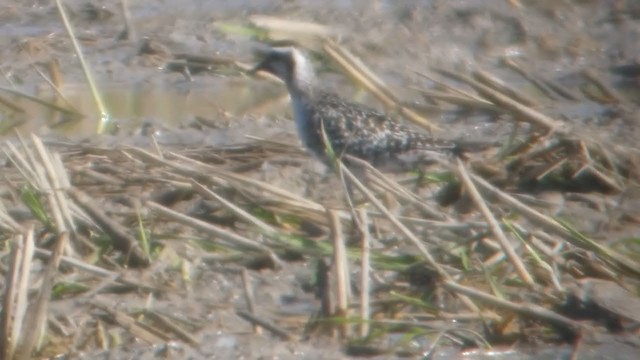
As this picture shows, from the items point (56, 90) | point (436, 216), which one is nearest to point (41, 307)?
point (436, 216)

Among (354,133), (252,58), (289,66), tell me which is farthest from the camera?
(252,58)

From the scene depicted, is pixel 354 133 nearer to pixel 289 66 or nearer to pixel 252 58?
pixel 289 66

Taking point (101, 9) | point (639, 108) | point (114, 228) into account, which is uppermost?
point (114, 228)

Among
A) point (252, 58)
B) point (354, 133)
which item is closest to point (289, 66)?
point (354, 133)

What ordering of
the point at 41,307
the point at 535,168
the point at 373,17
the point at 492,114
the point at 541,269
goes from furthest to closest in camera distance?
the point at 373,17
the point at 492,114
the point at 535,168
the point at 541,269
the point at 41,307

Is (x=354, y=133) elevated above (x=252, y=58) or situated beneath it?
elevated above

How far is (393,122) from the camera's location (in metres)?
8.80

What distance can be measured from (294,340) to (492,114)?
12.9 feet

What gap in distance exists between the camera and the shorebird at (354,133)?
865 cm

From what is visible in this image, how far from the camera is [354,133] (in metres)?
8.75

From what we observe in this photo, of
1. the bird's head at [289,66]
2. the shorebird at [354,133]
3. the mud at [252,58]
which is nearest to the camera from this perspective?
the shorebird at [354,133]

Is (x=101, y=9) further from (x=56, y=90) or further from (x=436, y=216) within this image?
(x=436, y=216)

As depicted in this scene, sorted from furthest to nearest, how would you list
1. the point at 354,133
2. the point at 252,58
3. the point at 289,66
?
the point at 252,58 → the point at 289,66 → the point at 354,133

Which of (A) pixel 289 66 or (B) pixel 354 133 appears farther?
(A) pixel 289 66
